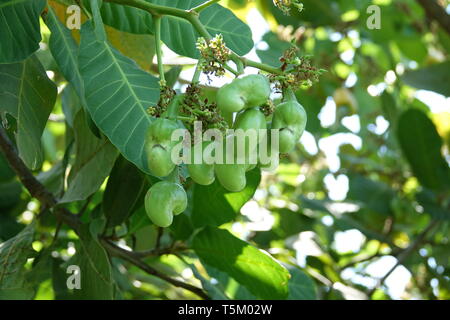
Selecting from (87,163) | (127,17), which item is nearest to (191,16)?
(127,17)

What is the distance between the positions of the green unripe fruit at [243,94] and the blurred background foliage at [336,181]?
72 cm

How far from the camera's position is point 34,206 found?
114 inches

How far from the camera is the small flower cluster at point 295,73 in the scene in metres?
1.12

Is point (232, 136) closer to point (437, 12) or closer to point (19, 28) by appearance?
point (19, 28)

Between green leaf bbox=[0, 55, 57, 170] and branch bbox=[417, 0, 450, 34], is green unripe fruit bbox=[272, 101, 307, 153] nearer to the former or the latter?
green leaf bbox=[0, 55, 57, 170]

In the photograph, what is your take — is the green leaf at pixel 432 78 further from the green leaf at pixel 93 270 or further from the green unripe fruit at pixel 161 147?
the green unripe fruit at pixel 161 147

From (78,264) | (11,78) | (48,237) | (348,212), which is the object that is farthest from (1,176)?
(348,212)

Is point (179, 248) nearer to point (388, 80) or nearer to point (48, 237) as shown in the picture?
point (48, 237)

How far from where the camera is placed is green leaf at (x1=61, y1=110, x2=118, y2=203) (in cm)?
154

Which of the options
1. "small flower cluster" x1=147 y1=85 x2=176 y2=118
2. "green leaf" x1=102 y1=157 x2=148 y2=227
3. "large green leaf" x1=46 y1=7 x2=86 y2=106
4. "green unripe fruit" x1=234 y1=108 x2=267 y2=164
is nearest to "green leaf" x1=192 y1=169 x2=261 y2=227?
"green leaf" x1=102 y1=157 x2=148 y2=227

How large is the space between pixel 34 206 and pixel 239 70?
197 cm

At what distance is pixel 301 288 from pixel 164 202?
0.97 m

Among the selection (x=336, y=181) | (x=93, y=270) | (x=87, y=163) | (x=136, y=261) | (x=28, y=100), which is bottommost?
(x=336, y=181)

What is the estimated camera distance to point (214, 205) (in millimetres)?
1812
